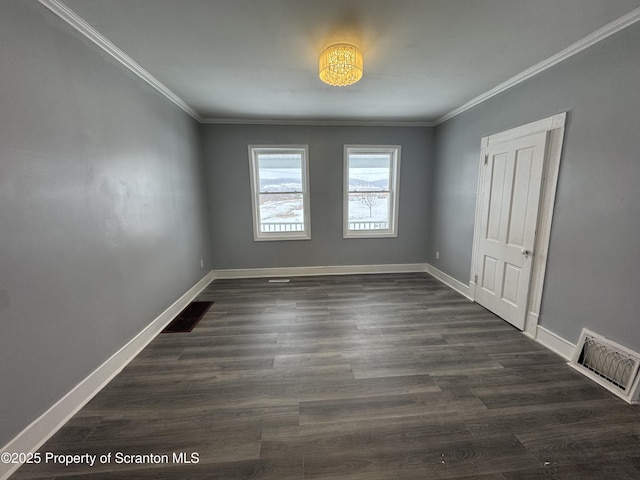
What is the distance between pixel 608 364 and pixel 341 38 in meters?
3.28

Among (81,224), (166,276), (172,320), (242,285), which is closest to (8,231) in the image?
(81,224)

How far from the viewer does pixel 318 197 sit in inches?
173

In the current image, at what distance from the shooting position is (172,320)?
9.66ft

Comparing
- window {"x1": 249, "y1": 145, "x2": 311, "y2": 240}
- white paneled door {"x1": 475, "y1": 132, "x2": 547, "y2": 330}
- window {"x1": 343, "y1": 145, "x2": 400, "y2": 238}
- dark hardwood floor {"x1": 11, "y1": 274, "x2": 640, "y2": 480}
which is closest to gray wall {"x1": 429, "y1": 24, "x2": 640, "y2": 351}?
white paneled door {"x1": 475, "y1": 132, "x2": 547, "y2": 330}

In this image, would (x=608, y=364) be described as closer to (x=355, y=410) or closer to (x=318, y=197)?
(x=355, y=410)

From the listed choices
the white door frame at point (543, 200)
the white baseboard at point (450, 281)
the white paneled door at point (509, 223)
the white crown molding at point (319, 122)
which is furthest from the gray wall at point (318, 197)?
the white door frame at point (543, 200)

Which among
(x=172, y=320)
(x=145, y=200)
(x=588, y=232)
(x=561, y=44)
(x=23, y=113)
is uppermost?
(x=561, y=44)

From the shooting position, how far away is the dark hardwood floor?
1333 millimetres

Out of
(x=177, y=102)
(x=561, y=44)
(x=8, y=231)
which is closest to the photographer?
(x=8, y=231)

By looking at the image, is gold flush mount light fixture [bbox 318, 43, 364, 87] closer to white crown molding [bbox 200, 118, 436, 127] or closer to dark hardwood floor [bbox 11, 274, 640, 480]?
white crown molding [bbox 200, 118, 436, 127]

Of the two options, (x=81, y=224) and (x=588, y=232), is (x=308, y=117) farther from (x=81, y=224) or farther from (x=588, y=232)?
(x=588, y=232)

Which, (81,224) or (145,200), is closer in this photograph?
(81,224)

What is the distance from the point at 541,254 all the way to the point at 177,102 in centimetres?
455

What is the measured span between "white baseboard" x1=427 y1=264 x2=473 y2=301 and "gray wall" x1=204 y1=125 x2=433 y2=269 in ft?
1.07
